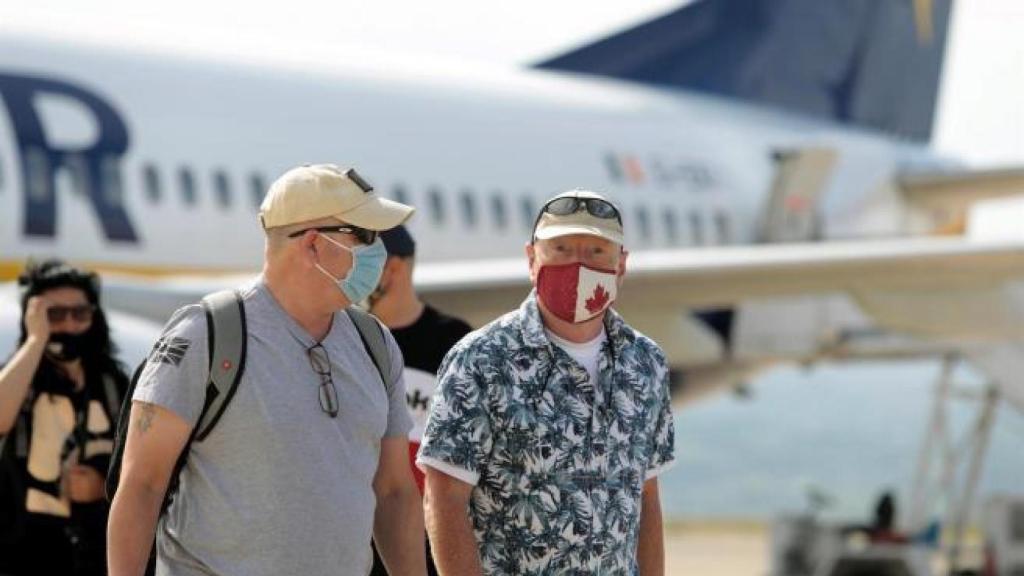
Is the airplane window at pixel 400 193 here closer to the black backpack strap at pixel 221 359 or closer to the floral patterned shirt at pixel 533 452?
the floral patterned shirt at pixel 533 452

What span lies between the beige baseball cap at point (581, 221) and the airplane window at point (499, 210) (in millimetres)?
11191

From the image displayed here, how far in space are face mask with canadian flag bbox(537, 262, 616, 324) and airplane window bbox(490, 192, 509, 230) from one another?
37.0 feet

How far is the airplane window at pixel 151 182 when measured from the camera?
1335 centimetres

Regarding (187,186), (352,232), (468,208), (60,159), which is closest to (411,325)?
(352,232)

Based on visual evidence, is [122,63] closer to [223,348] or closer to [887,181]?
[887,181]

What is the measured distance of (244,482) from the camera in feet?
14.8

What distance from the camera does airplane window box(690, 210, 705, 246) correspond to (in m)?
18.4

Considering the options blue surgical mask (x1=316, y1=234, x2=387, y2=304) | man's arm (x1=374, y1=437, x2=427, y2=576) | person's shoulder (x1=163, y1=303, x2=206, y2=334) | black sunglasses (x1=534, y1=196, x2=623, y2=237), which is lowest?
man's arm (x1=374, y1=437, x2=427, y2=576)

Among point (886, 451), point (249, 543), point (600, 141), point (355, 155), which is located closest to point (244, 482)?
point (249, 543)

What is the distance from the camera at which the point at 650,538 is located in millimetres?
5098

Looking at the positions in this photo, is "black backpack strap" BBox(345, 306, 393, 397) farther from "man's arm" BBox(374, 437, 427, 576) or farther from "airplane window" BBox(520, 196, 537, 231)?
"airplane window" BBox(520, 196, 537, 231)

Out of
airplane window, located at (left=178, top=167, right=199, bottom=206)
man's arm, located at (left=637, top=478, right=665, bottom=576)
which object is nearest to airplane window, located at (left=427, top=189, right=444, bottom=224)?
airplane window, located at (left=178, top=167, right=199, bottom=206)

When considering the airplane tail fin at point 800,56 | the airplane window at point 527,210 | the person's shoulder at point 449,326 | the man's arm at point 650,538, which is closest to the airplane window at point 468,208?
the airplane window at point 527,210

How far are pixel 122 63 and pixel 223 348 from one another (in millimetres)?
9305
